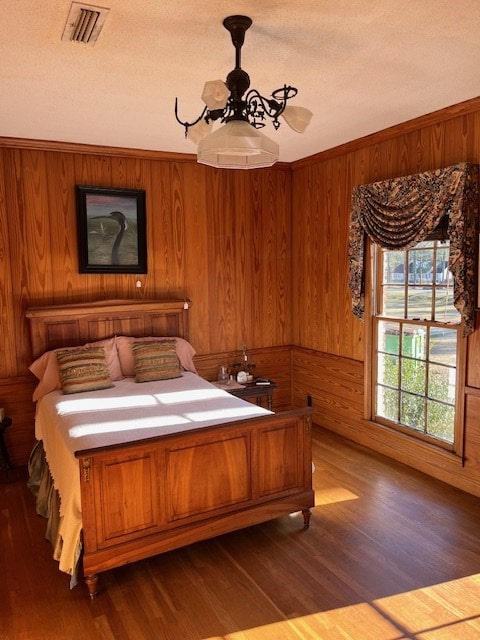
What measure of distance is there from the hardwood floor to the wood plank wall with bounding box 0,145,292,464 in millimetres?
1675

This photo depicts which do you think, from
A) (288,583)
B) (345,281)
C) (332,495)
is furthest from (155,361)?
(288,583)

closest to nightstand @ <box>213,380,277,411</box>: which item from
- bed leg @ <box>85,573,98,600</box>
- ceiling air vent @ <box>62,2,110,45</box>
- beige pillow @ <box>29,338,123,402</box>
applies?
beige pillow @ <box>29,338,123,402</box>

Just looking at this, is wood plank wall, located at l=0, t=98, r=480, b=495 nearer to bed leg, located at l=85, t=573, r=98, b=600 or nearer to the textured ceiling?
the textured ceiling

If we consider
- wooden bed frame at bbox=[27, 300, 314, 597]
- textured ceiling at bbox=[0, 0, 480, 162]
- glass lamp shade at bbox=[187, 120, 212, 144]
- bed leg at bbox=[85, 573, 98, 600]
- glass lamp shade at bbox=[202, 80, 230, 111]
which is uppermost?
textured ceiling at bbox=[0, 0, 480, 162]

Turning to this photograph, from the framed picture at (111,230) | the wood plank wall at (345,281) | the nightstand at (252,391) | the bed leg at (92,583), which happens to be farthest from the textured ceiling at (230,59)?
the bed leg at (92,583)

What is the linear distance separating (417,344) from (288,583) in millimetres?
2164

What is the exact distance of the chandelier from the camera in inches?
84.4

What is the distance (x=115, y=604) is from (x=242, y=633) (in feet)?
2.18

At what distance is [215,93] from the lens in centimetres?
211

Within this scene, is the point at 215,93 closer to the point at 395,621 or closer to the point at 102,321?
the point at 395,621

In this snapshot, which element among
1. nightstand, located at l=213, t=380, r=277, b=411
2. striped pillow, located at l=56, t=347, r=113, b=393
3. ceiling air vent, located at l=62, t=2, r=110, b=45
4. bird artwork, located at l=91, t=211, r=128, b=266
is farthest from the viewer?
nightstand, located at l=213, t=380, r=277, b=411

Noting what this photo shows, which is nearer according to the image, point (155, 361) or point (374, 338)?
point (155, 361)

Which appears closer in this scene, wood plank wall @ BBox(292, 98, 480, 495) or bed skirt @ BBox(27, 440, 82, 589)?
bed skirt @ BBox(27, 440, 82, 589)

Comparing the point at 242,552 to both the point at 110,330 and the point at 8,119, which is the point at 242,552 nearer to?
the point at 110,330
